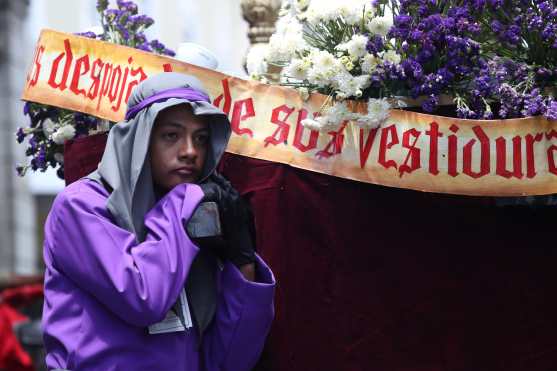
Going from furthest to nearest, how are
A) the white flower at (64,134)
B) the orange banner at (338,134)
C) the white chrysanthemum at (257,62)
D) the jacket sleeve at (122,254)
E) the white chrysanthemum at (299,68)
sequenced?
the white flower at (64,134) < the white chrysanthemum at (257,62) < the white chrysanthemum at (299,68) < the orange banner at (338,134) < the jacket sleeve at (122,254)

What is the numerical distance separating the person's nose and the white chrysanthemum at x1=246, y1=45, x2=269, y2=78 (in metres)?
0.68

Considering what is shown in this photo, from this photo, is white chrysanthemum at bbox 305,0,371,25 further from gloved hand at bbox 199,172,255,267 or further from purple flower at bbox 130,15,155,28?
purple flower at bbox 130,15,155,28

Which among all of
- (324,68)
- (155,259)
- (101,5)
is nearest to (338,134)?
(324,68)

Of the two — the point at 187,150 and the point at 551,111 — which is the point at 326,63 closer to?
the point at 187,150

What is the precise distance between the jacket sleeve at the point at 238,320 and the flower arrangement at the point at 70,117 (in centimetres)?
120

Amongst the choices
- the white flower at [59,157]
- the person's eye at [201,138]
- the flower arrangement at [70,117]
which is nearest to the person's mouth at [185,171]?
the person's eye at [201,138]

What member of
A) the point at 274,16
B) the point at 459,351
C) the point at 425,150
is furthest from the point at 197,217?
the point at 274,16

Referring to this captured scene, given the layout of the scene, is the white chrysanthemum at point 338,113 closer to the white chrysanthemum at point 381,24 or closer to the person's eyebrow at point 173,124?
the white chrysanthemum at point 381,24

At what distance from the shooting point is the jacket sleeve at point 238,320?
3.64m

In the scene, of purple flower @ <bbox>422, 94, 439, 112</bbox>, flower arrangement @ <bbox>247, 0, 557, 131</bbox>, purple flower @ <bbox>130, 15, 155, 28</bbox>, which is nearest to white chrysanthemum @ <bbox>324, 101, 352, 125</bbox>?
flower arrangement @ <bbox>247, 0, 557, 131</bbox>

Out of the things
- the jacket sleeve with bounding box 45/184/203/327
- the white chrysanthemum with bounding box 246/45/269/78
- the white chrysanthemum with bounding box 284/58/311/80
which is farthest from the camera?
the white chrysanthemum with bounding box 246/45/269/78

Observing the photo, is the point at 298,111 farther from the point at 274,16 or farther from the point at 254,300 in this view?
the point at 274,16

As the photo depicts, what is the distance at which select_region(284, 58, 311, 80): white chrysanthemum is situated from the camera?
3885mm

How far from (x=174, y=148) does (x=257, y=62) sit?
834mm
